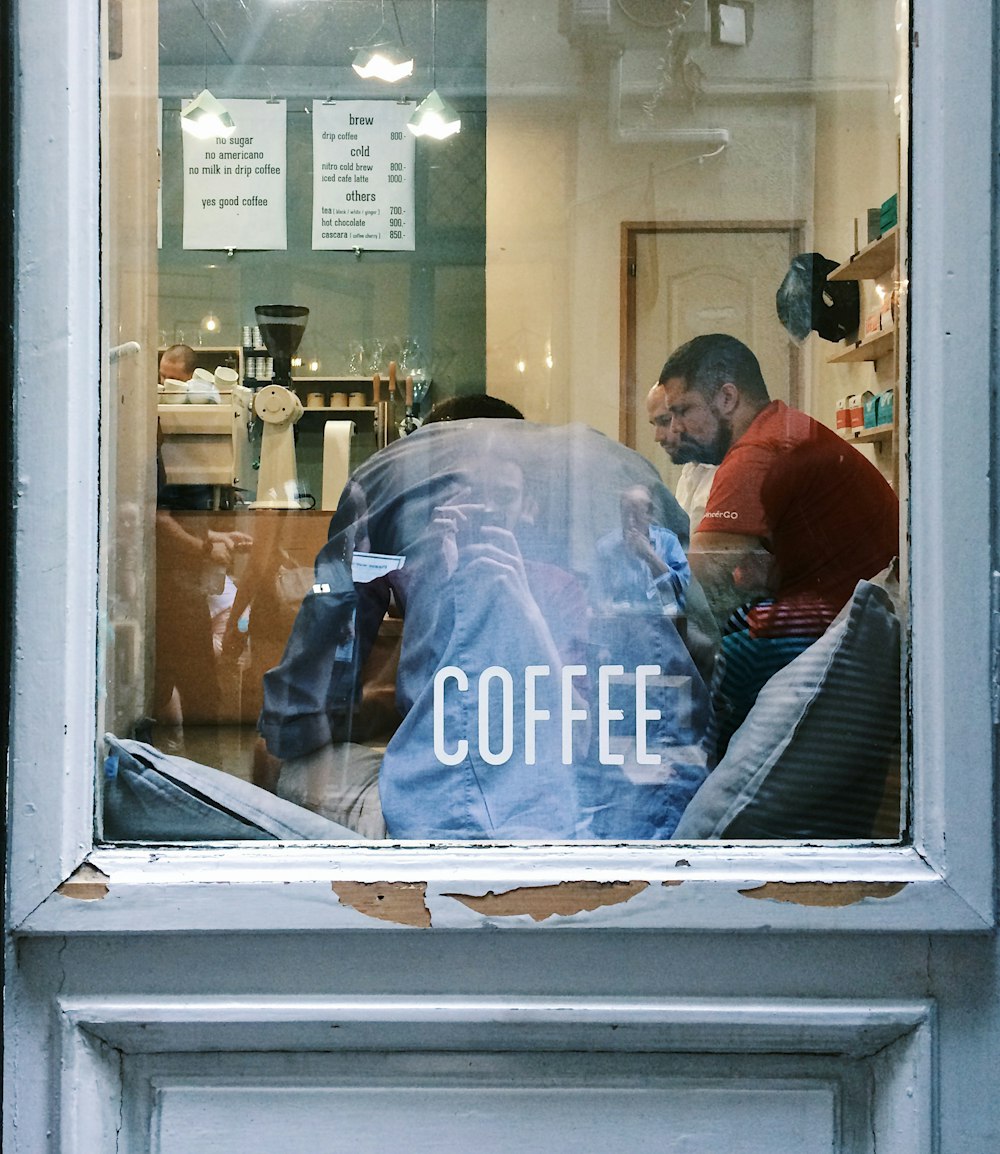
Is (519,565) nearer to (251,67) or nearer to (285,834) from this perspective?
(285,834)

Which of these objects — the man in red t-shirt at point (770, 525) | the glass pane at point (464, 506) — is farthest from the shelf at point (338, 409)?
the man in red t-shirt at point (770, 525)

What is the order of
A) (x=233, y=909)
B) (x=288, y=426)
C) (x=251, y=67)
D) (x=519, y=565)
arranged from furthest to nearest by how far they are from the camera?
1. (x=251, y=67)
2. (x=288, y=426)
3. (x=519, y=565)
4. (x=233, y=909)

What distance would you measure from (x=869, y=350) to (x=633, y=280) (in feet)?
6.67

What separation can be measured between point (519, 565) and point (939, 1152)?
2.31 ft

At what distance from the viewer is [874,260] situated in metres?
1.25

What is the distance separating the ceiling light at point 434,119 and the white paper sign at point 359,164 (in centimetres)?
6

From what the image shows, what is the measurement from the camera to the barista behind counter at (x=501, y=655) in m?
1.09

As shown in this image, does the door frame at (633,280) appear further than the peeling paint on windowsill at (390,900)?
Yes

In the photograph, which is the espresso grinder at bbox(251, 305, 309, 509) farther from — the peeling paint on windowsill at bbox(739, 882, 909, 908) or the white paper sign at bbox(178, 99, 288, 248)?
the peeling paint on windowsill at bbox(739, 882, 909, 908)

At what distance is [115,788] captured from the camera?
3.17ft

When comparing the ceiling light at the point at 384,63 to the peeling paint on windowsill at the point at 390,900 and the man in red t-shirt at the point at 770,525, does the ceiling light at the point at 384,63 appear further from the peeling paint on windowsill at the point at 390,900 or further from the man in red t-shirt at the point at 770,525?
the peeling paint on windowsill at the point at 390,900

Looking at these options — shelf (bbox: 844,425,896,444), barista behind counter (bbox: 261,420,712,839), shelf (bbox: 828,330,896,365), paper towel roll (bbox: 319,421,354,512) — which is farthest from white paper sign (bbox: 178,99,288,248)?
shelf (bbox: 844,425,896,444)

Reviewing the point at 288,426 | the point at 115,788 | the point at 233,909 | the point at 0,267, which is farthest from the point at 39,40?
the point at 288,426

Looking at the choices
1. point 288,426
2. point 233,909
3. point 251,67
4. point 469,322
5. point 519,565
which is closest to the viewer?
point 233,909
